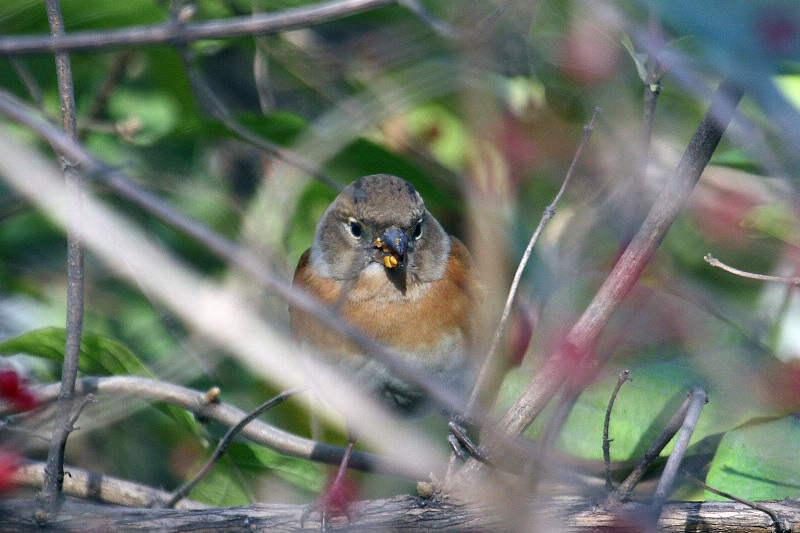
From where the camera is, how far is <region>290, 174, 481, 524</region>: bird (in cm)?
305

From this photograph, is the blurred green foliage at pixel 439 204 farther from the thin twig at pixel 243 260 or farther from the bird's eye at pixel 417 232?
the thin twig at pixel 243 260

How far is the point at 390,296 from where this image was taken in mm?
3182

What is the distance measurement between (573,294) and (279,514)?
1.27 metres

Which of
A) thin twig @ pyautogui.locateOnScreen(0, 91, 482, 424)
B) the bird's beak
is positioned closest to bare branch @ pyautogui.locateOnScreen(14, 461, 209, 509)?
the bird's beak

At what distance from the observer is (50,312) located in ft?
12.9

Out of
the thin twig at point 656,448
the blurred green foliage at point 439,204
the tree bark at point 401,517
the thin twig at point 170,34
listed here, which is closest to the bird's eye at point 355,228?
the blurred green foliage at point 439,204

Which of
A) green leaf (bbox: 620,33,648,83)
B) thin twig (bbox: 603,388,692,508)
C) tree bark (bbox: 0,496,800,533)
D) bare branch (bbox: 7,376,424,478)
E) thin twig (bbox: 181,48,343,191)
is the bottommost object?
tree bark (bbox: 0,496,800,533)

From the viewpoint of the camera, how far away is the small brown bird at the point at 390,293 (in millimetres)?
3049

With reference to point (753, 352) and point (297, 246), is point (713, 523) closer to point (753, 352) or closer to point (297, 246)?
point (753, 352)

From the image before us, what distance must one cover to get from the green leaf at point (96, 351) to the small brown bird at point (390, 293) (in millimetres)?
646

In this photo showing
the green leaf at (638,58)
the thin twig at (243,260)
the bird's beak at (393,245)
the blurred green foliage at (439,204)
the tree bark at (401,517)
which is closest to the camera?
the thin twig at (243,260)

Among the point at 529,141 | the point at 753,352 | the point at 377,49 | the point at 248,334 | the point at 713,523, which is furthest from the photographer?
the point at 377,49

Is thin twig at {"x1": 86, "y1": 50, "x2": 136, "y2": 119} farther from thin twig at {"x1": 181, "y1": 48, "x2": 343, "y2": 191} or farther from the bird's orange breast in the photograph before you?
the bird's orange breast

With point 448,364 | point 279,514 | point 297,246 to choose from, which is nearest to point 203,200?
point 297,246
